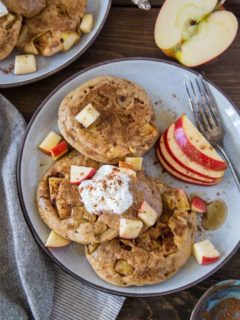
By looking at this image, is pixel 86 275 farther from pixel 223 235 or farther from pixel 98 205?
pixel 223 235

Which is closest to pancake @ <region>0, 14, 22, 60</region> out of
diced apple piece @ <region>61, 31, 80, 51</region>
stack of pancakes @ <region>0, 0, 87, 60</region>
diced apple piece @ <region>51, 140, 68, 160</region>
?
stack of pancakes @ <region>0, 0, 87, 60</region>

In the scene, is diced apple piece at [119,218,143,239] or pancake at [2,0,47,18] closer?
diced apple piece at [119,218,143,239]

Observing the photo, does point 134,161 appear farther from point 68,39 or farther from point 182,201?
point 68,39

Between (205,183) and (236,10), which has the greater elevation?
(236,10)

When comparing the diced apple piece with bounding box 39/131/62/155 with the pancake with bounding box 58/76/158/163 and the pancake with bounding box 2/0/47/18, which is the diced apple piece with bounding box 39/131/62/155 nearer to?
the pancake with bounding box 58/76/158/163

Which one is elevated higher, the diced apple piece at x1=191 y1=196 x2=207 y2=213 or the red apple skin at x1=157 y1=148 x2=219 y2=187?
the red apple skin at x1=157 y1=148 x2=219 y2=187


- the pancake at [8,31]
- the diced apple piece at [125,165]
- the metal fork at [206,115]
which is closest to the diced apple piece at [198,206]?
the metal fork at [206,115]

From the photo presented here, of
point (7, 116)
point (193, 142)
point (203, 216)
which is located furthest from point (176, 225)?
point (7, 116)
